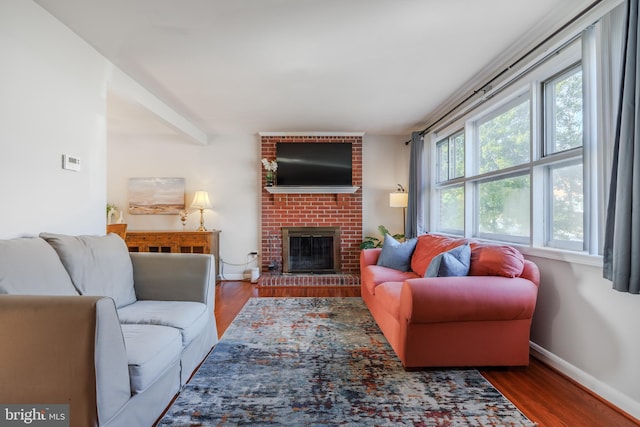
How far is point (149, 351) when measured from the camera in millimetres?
1427

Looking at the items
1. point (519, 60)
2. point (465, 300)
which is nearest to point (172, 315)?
point (465, 300)

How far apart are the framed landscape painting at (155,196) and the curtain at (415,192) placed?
3.61 m

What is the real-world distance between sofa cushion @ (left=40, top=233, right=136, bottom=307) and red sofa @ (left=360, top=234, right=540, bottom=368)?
1.85 metres

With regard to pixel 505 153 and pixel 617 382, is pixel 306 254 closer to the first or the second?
pixel 505 153

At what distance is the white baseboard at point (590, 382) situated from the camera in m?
1.60

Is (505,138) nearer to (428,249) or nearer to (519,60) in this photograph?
(519,60)

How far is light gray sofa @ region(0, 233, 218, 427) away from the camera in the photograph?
1147 millimetres

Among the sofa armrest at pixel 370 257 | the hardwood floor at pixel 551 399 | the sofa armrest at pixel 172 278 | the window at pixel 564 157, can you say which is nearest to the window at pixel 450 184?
the sofa armrest at pixel 370 257

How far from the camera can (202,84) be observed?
3.15 metres

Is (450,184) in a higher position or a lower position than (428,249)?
higher

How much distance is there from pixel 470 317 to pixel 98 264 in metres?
2.35

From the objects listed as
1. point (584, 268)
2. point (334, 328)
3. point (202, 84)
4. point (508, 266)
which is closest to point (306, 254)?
point (334, 328)

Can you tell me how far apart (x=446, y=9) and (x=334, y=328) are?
257 centimetres

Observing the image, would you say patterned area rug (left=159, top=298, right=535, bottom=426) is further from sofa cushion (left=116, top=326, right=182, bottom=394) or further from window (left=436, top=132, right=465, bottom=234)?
window (left=436, top=132, right=465, bottom=234)
